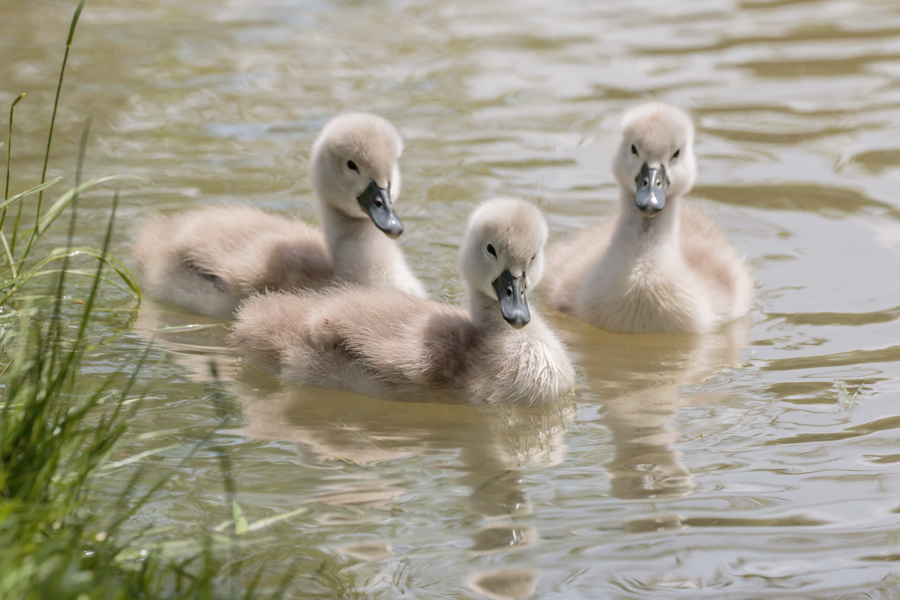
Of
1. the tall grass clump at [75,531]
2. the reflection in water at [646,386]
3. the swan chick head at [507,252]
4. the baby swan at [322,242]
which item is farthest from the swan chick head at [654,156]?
the tall grass clump at [75,531]

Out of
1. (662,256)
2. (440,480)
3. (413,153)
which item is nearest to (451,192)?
(413,153)

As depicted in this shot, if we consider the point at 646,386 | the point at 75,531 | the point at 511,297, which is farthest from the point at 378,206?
the point at 75,531

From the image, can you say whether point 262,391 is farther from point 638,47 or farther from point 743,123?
point 638,47

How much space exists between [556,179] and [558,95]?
1819 millimetres

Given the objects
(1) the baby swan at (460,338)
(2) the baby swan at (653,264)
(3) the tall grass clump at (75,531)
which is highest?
(2) the baby swan at (653,264)

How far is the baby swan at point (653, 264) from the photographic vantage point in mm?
5727

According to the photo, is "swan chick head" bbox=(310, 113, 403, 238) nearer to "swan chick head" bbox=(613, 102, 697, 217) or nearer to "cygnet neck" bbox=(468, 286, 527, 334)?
"cygnet neck" bbox=(468, 286, 527, 334)

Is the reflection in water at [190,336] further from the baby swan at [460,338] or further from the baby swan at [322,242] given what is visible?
the baby swan at [460,338]

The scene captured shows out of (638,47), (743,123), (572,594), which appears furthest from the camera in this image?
(638,47)

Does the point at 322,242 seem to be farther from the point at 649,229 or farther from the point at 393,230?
the point at 649,229

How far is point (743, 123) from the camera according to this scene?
8461mm

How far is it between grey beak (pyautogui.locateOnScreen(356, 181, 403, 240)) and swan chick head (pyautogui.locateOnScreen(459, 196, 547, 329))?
638mm

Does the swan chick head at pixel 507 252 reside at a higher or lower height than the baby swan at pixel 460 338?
higher

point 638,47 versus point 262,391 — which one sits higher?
point 638,47
